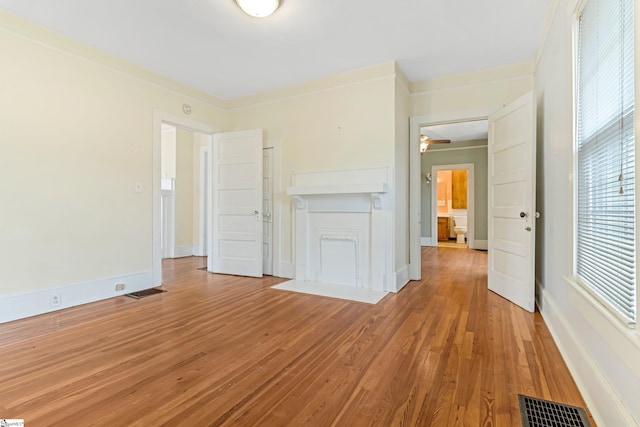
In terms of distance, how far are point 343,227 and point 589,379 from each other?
2.67m

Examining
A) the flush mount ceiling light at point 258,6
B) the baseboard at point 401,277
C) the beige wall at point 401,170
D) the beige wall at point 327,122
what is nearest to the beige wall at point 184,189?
the beige wall at point 327,122

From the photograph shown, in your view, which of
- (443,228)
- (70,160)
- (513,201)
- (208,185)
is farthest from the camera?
(443,228)

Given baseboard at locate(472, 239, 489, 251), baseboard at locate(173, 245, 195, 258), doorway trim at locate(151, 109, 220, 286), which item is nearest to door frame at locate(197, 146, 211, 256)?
baseboard at locate(173, 245, 195, 258)

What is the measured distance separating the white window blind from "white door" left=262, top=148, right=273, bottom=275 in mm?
3487

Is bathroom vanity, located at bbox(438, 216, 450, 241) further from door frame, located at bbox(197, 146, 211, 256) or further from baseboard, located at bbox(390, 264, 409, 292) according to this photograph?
door frame, located at bbox(197, 146, 211, 256)

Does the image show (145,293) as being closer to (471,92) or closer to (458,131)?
(471,92)

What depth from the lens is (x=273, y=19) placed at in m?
2.81

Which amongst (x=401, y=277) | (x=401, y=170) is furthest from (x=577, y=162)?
(x=401, y=277)

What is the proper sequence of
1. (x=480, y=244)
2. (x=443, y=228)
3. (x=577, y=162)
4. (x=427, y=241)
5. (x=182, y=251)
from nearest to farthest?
(x=577, y=162), (x=182, y=251), (x=480, y=244), (x=427, y=241), (x=443, y=228)

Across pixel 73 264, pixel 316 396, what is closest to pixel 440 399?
pixel 316 396

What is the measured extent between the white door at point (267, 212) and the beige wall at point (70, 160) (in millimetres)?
1467

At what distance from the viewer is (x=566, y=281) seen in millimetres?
2084

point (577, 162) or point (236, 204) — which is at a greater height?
point (577, 162)

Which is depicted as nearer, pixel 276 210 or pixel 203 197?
pixel 276 210
